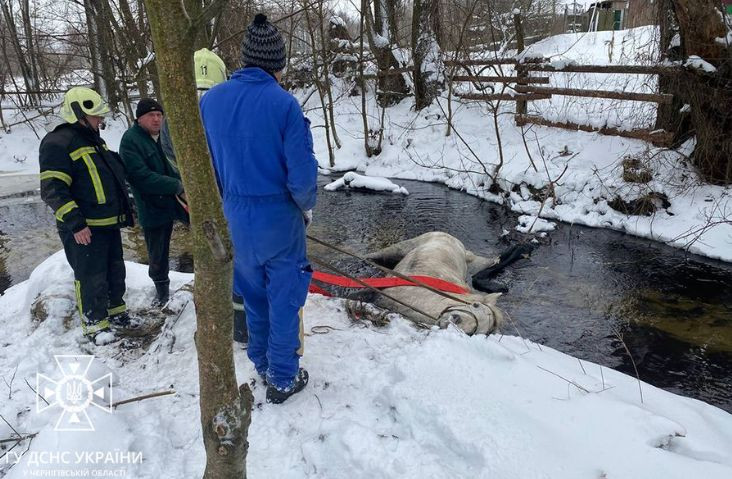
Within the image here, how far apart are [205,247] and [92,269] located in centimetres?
251

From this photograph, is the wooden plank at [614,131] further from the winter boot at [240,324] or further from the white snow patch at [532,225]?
the winter boot at [240,324]

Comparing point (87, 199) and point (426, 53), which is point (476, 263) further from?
point (426, 53)

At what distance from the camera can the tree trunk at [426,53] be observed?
42.9 ft

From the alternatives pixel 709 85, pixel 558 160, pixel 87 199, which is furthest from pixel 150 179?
pixel 558 160

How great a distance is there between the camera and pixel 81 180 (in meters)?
3.36

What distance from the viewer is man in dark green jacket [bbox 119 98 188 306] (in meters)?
3.84

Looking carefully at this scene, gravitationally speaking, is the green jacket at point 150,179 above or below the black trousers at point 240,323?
above

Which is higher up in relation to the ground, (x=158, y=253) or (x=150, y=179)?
(x=150, y=179)

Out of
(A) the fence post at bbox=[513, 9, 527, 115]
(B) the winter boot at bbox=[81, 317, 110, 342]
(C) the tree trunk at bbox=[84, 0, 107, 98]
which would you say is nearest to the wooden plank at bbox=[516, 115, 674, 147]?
(A) the fence post at bbox=[513, 9, 527, 115]

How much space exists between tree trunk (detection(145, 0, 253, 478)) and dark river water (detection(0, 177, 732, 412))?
3388 mm

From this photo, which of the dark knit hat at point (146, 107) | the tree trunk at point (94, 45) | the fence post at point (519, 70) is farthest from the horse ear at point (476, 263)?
the tree trunk at point (94, 45)

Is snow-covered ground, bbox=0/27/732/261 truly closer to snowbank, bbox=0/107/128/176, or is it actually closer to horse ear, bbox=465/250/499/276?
snowbank, bbox=0/107/128/176

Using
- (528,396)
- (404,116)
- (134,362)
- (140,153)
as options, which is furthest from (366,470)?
(404,116)

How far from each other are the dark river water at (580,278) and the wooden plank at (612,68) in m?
2.75
